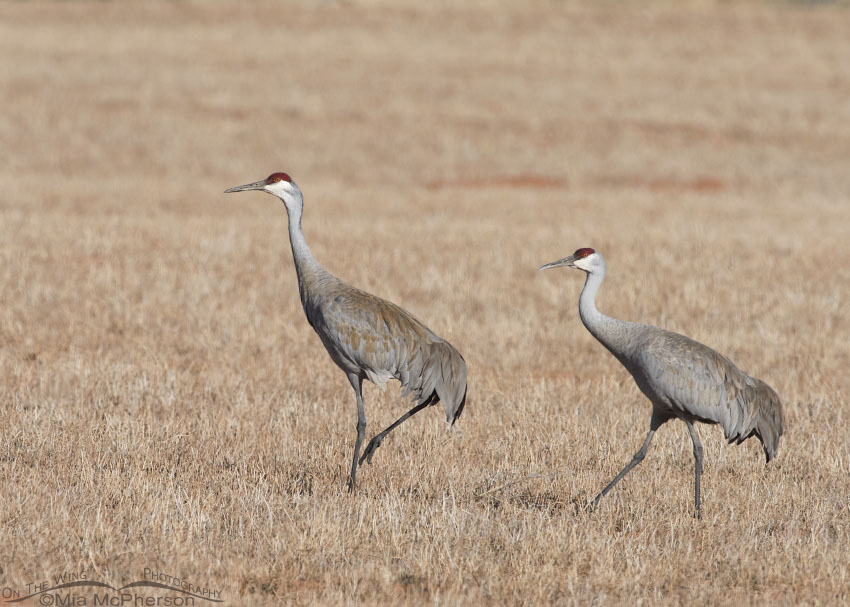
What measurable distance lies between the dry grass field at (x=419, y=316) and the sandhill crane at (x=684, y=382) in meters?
0.44

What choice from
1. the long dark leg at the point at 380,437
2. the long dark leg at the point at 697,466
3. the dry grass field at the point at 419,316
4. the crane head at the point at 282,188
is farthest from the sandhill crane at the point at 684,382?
the crane head at the point at 282,188

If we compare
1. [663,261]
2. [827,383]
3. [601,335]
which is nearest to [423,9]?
[663,261]

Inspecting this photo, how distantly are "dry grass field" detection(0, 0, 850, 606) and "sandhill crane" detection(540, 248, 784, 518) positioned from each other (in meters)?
0.44

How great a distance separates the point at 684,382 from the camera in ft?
21.2

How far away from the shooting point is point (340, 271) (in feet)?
46.9

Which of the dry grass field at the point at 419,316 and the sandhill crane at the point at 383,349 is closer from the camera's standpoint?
the dry grass field at the point at 419,316

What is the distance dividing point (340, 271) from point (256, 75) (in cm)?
2196

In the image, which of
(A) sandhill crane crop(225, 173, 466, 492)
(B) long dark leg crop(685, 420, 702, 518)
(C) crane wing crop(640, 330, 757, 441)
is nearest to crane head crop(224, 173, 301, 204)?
(A) sandhill crane crop(225, 173, 466, 492)

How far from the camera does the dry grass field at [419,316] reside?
552 cm

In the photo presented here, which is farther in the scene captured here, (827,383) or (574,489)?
(827,383)

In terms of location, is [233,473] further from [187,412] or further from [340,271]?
[340,271]

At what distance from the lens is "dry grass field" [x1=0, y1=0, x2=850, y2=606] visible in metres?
5.52

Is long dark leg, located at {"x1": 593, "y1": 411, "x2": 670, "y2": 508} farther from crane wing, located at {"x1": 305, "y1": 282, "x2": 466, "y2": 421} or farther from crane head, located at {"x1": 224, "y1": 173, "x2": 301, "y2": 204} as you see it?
crane head, located at {"x1": 224, "y1": 173, "x2": 301, "y2": 204}

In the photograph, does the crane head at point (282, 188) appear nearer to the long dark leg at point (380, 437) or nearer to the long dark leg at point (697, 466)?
the long dark leg at point (380, 437)
